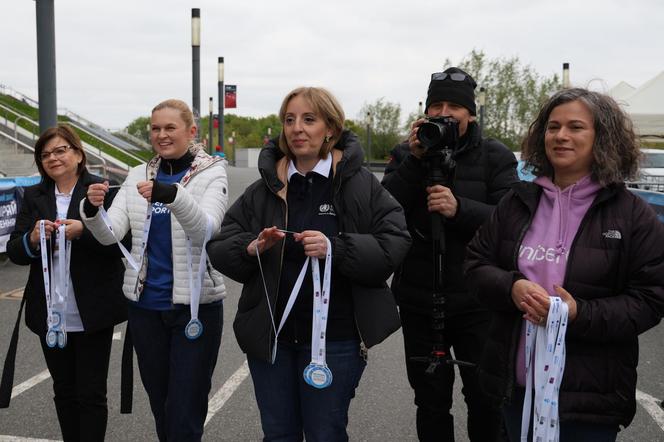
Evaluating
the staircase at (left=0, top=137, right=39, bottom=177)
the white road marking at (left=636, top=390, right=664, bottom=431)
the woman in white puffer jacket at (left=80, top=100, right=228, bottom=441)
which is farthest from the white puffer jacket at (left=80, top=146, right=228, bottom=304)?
the staircase at (left=0, top=137, right=39, bottom=177)

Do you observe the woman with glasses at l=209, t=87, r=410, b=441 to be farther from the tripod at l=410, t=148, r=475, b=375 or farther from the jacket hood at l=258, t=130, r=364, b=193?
the tripod at l=410, t=148, r=475, b=375

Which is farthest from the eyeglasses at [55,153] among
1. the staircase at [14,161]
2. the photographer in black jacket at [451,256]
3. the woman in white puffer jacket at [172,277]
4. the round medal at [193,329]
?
the staircase at [14,161]

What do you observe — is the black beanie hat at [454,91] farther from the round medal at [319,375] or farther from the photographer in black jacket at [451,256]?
the round medal at [319,375]

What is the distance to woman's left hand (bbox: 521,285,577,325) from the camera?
2.06m

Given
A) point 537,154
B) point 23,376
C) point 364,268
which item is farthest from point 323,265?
point 23,376

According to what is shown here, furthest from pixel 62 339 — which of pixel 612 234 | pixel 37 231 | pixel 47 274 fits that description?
pixel 612 234

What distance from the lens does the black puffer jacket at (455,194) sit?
3.05 meters

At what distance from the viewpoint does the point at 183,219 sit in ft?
9.08

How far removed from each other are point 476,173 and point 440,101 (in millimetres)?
391

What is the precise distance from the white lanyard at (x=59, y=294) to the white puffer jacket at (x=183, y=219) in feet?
0.67

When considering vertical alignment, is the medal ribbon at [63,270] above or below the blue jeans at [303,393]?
above

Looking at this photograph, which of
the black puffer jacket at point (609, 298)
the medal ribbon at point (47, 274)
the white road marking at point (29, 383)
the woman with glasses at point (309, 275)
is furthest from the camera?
the white road marking at point (29, 383)

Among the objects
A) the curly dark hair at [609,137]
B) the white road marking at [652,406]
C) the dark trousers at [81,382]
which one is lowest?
the white road marking at [652,406]

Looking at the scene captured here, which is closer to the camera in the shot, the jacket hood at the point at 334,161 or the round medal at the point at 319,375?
the round medal at the point at 319,375
